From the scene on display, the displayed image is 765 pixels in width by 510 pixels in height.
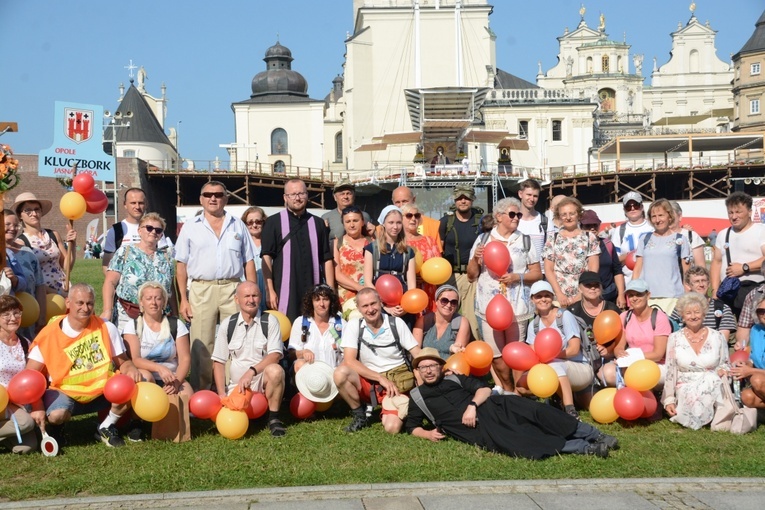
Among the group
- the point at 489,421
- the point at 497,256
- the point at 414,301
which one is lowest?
the point at 489,421

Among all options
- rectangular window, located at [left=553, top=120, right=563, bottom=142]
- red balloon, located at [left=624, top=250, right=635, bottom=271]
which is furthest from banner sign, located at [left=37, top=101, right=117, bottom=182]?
rectangular window, located at [left=553, top=120, right=563, bottom=142]

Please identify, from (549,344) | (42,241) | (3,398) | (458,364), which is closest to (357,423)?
(458,364)

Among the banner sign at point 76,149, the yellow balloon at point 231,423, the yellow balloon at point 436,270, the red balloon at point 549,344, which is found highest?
the banner sign at point 76,149

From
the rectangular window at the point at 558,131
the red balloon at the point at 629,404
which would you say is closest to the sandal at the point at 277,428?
the red balloon at the point at 629,404

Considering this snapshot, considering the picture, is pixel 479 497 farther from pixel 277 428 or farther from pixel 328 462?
pixel 277 428

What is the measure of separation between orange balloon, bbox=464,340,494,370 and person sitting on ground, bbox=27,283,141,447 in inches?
115

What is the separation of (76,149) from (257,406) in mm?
13206

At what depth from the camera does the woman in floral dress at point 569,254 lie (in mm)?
8539

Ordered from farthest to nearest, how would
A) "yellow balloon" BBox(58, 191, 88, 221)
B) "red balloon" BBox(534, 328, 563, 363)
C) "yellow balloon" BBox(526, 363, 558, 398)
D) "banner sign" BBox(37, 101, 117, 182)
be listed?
"banner sign" BBox(37, 101, 117, 182) < "yellow balloon" BBox(58, 191, 88, 221) < "red balloon" BBox(534, 328, 563, 363) < "yellow balloon" BBox(526, 363, 558, 398)

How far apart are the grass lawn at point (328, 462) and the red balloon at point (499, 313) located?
1.34 metres

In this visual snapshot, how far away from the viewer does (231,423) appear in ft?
23.6

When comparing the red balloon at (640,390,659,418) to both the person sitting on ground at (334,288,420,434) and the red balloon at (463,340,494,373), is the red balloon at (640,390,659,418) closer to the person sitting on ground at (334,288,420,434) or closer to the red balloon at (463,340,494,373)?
the red balloon at (463,340,494,373)

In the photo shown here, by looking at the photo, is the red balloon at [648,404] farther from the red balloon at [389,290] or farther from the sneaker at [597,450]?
the red balloon at [389,290]

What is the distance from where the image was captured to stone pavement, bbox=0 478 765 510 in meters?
5.29
